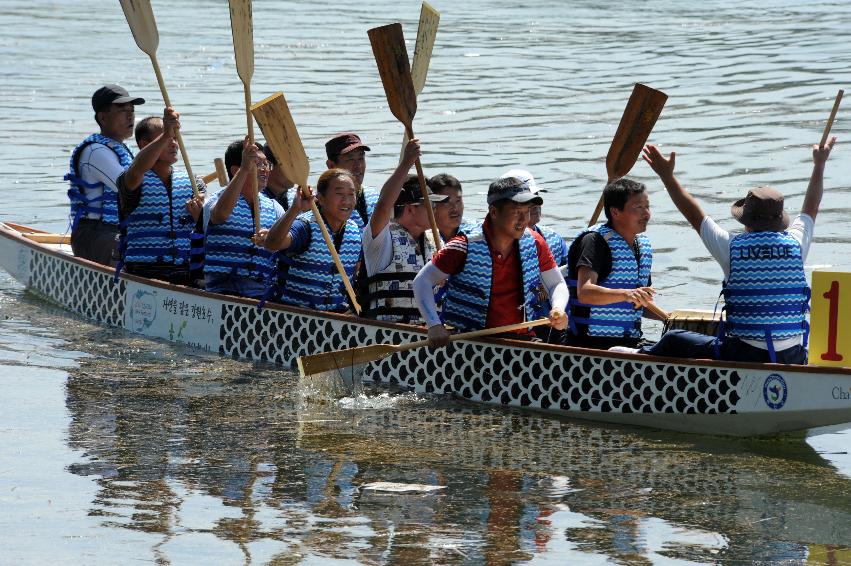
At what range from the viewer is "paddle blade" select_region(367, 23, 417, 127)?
8.91 m

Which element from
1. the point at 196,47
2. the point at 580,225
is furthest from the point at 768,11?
the point at 580,225

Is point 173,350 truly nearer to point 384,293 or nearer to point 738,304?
point 384,293

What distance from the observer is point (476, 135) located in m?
18.4

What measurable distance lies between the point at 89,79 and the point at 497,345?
16414 mm

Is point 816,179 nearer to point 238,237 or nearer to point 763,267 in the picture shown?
point 763,267

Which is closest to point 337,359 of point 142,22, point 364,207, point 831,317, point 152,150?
point 364,207

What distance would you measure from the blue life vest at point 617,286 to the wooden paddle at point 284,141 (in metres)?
1.42

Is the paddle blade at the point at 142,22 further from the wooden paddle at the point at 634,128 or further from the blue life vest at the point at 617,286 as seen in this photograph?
the blue life vest at the point at 617,286

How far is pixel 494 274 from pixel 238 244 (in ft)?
7.36

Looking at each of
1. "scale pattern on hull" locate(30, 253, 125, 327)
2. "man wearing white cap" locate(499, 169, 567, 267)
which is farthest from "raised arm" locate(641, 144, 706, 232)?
"scale pattern on hull" locate(30, 253, 125, 327)

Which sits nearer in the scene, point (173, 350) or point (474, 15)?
point (173, 350)

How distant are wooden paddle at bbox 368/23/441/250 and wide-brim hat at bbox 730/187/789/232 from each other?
243 cm

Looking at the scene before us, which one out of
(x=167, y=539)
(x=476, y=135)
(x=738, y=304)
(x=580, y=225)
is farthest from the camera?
(x=476, y=135)

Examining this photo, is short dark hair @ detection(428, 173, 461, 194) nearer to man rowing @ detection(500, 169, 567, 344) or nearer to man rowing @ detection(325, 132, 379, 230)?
man rowing @ detection(500, 169, 567, 344)
